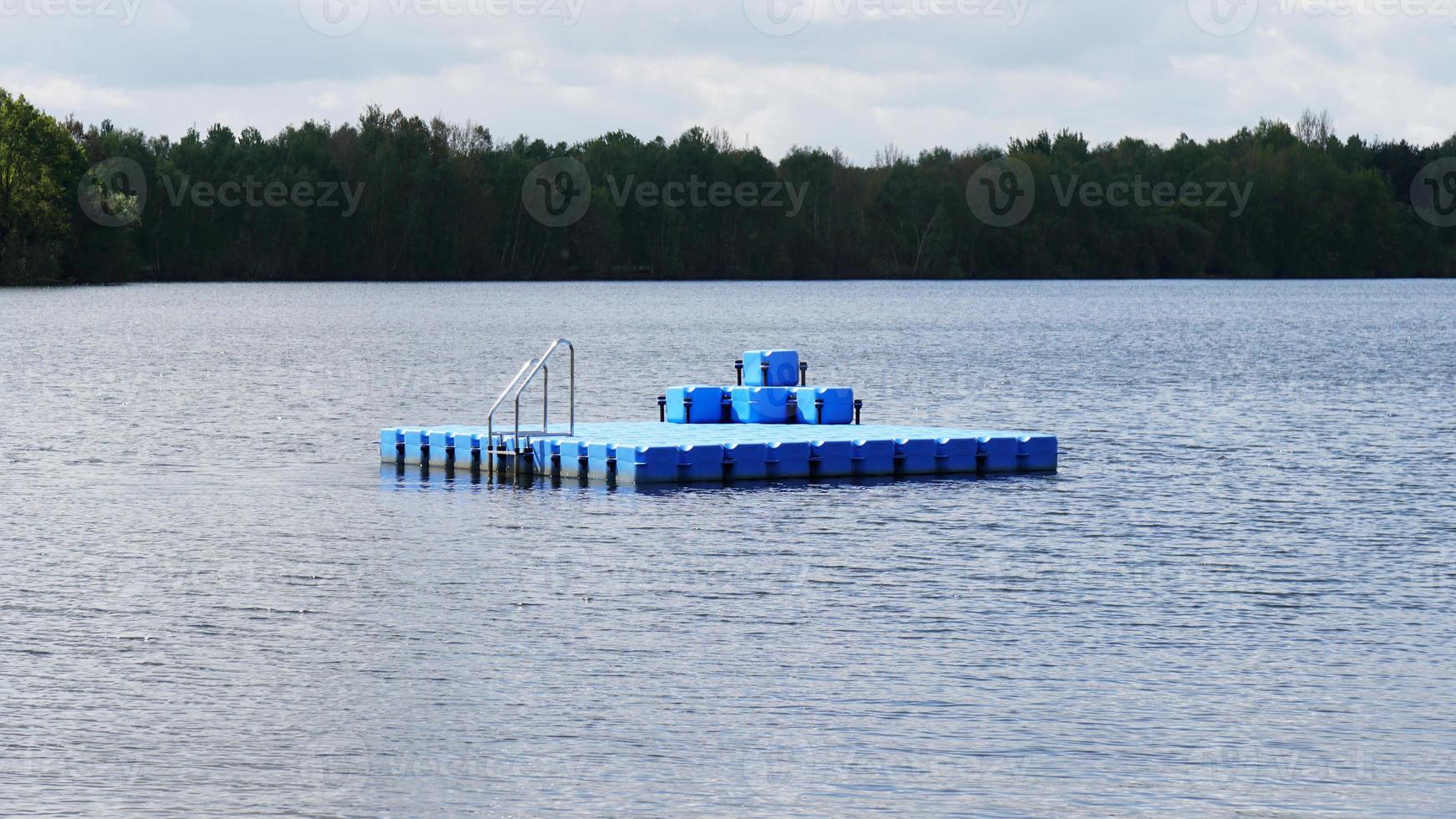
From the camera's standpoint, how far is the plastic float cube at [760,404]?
3256 centimetres

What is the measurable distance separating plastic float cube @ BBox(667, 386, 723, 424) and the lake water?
4.80 metres

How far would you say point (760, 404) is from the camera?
32.7 m

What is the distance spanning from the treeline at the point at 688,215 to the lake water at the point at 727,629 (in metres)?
111

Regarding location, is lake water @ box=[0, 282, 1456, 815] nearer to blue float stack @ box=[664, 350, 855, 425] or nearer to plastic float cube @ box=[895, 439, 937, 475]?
plastic float cube @ box=[895, 439, 937, 475]

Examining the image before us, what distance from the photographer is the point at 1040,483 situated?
2948cm

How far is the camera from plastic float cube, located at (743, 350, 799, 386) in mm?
33844

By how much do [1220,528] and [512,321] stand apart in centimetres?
7887

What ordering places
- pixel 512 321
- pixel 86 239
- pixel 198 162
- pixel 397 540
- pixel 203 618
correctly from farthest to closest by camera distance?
pixel 198 162, pixel 86 239, pixel 512 321, pixel 397 540, pixel 203 618

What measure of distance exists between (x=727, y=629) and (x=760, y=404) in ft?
50.5

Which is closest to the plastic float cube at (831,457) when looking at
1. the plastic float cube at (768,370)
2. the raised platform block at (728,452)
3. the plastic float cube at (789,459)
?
the raised platform block at (728,452)

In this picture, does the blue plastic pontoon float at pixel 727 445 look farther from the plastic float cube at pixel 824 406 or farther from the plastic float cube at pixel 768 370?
the plastic float cube at pixel 768 370

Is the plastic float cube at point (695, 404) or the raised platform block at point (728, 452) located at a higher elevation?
the plastic float cube at point (695, 404)

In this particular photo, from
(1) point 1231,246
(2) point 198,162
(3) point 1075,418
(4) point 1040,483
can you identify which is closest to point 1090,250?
(1) point 1231,246

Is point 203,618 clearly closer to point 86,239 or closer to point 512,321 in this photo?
point 512,321
